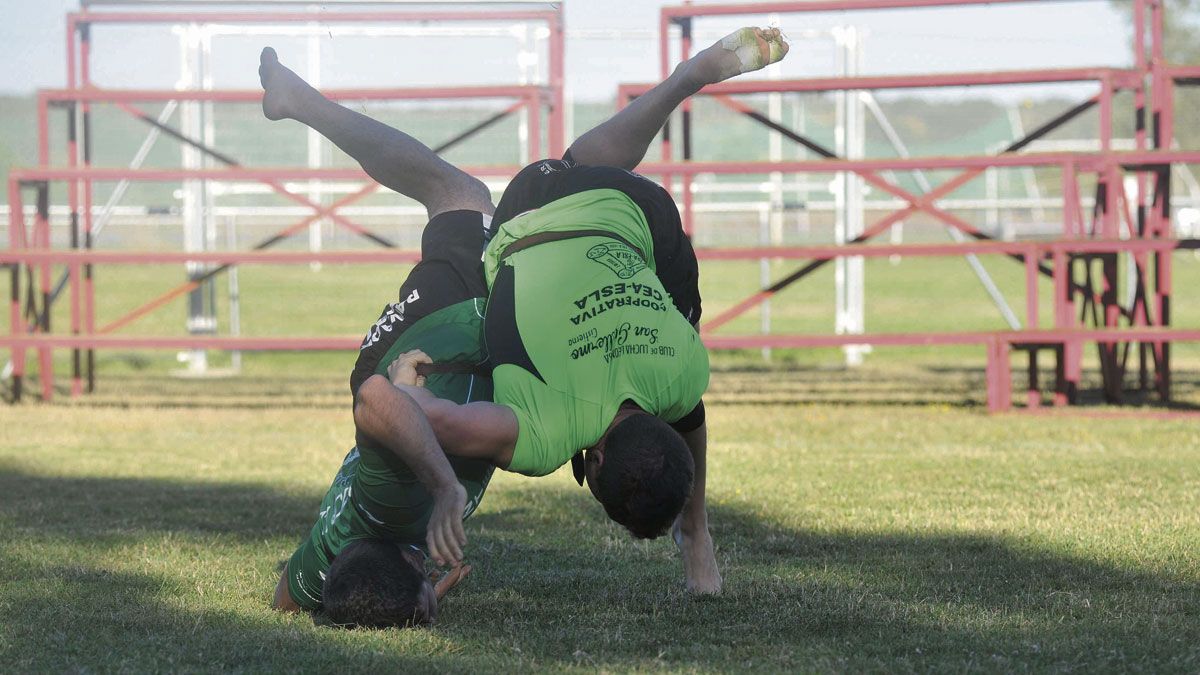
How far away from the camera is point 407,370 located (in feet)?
13.2

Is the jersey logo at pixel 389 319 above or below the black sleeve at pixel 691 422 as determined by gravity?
above

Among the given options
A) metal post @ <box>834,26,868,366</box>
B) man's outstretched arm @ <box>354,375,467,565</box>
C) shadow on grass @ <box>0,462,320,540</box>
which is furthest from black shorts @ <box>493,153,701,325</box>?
metal post @ <box>834,26,868,366</box>

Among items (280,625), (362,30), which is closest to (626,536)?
(280,625)

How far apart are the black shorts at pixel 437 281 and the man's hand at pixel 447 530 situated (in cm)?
124

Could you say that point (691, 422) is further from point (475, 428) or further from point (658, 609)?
point (475, 428)

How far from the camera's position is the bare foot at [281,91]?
5.70 m

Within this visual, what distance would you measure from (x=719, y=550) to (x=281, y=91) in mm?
2427

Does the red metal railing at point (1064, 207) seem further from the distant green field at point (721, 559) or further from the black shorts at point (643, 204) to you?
the black shorts at point (643, 204)

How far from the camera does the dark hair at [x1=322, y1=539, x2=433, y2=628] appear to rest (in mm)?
3994

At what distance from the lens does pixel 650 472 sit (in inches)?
144

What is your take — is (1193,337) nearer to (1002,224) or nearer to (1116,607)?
(1116,607)

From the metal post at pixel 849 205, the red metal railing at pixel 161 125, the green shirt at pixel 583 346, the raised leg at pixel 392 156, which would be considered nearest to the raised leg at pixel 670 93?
the raised leg at pixel 392 156

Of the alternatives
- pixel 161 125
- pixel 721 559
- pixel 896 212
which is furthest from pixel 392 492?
pixel 161 125

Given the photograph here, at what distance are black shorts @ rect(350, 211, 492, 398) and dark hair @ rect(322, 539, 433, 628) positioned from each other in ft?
2.64
